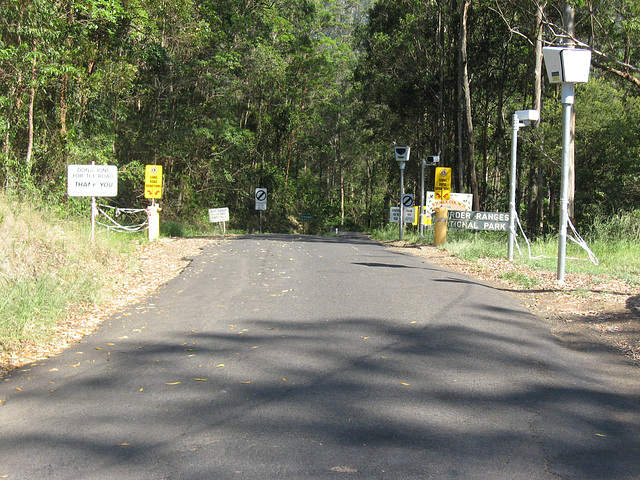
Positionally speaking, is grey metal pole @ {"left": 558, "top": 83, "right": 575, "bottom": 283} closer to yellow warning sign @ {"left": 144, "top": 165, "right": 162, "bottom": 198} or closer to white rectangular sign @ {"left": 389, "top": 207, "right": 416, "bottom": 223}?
yellow warning sign @ {"left": 144, "top": 165, "right": 162, "bottom": 198}

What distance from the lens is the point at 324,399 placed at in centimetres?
499

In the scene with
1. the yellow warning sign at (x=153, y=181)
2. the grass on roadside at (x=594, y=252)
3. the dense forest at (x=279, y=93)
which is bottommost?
the grass on roadside at (x=594, y=252)

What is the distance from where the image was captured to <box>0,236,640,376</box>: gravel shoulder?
710 cm

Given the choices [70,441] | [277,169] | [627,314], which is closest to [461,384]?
[70,441]

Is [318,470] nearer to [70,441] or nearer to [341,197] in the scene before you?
[70,441]

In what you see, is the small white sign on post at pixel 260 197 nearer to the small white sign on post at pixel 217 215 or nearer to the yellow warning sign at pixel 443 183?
the small white sign on post at pixel 217 215

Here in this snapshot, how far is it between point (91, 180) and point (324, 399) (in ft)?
34.8

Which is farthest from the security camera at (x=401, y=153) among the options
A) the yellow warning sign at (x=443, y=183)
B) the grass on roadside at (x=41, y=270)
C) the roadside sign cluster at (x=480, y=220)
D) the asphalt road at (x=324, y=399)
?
the asphalt road at (x=324, y=399)

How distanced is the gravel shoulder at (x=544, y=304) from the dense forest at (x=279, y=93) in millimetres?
5063

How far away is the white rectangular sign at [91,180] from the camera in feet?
44.4

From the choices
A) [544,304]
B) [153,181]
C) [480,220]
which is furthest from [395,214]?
[544,304]

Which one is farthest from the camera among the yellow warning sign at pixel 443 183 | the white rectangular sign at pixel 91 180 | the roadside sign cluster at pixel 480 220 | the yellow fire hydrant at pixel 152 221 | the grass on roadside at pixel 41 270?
the yellow warning sign at pixel 443 183

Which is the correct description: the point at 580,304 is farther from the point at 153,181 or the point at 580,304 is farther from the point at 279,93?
the point at 279,93

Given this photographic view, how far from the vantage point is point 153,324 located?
816 cm
